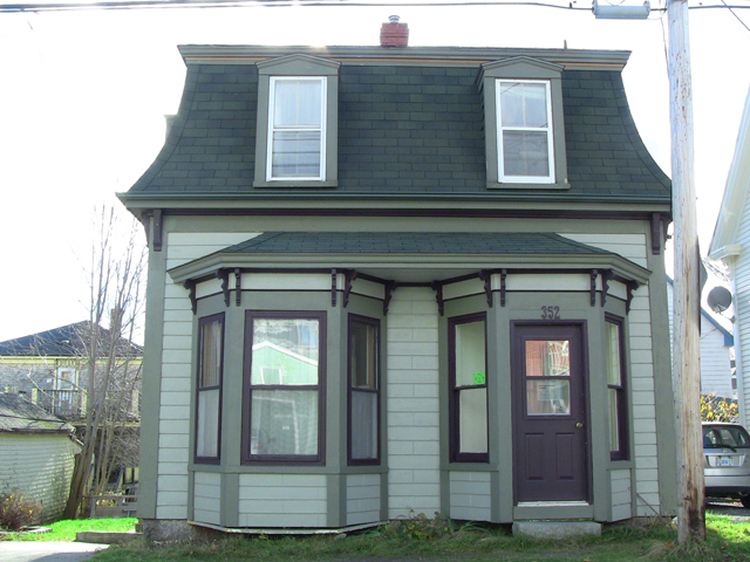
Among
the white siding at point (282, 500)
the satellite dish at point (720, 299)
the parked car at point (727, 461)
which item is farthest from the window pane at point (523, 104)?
the satellite dish at point (720, 299)

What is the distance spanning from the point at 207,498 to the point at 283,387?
5.43 feet

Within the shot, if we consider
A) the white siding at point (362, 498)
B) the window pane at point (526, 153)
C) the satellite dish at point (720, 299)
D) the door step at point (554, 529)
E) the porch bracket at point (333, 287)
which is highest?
the window pane at point (526, 153)

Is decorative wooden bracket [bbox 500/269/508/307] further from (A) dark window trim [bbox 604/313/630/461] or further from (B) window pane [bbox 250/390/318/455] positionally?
Answer: (B) window pane [bbox 250/390/318/455]

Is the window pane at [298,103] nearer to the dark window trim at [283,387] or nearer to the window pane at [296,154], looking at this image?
the window pane at [296,154]

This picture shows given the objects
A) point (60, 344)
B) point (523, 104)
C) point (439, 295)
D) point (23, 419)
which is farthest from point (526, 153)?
point (60, 344)

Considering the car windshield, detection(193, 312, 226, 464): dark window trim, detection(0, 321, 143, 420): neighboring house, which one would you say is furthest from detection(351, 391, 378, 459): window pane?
detection(0, 321, 143, 420): neighboring house

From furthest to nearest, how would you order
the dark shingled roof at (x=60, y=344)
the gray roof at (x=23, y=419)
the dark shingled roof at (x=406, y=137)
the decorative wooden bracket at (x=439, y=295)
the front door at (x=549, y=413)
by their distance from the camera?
1. the dark shingled roof at (x=60, y=344)
2. the gray roof at (x=23, y=419)
3. the dark shingled roof at (x=406, y=137)
4. the decorative wooden bracket at (x=439, y=295)
5. the front door at (x=549, y=413)

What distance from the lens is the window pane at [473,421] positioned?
10.1 meters

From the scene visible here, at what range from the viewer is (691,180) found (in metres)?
8.35

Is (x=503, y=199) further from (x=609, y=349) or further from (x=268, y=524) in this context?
(x=268, y=524)

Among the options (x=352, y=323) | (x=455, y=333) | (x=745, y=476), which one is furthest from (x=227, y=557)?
(x=745, y=476)

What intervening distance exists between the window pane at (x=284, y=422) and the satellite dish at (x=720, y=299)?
1114 cm

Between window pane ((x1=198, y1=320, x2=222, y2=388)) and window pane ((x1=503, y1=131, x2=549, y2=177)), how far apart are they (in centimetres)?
458

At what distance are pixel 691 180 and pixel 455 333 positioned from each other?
3.55m
